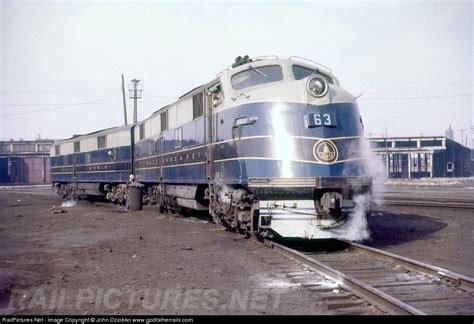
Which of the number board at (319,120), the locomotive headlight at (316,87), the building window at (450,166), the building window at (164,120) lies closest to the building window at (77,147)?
the building window at (164,120)

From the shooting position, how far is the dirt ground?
621cm

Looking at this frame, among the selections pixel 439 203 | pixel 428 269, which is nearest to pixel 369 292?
pixel 428 269

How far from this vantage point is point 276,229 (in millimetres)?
9602

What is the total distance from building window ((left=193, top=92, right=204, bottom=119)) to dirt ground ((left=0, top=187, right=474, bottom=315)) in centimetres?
331

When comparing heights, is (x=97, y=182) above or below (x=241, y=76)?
below

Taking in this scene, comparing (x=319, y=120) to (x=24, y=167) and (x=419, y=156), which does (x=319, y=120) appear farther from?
(x=24, y=167)

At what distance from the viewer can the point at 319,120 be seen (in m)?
9.67

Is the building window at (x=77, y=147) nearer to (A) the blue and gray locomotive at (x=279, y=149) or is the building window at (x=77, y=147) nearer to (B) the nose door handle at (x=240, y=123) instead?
(A) the blue and gray locomotive at (x=279, y=149)

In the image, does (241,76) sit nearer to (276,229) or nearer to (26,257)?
A: (276,229)

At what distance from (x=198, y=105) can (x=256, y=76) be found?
2906 millimetres

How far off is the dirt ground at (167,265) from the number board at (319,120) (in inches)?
108

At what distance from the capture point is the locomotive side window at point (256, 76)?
1083 cm
